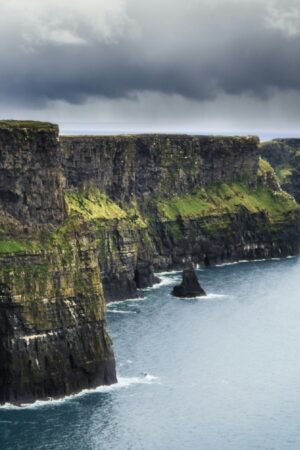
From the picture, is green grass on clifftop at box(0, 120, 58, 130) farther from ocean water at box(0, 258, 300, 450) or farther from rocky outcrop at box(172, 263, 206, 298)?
rocky outcrop at box(172, 263, 206, 298)

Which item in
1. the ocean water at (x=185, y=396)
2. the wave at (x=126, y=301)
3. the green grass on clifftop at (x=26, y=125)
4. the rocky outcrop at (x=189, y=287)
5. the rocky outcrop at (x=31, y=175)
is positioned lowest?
the ocean water at (x=185, y=396)

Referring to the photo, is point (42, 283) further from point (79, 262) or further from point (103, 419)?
point (103, 419)

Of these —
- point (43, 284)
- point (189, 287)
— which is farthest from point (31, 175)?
point (189, 287)

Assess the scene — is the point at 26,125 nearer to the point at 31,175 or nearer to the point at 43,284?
the point at 31,175

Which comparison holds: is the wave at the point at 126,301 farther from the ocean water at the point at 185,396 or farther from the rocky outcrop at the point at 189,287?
the ocean water at the point at 185,396

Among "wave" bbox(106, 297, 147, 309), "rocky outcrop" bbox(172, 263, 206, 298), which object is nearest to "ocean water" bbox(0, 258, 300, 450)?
"wave" bbox(106, 297, 147, 309)

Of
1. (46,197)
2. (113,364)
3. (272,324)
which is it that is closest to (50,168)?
(46,197)


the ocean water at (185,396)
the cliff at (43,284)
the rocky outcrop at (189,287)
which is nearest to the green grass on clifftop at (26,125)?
the cliff at (43,284)
